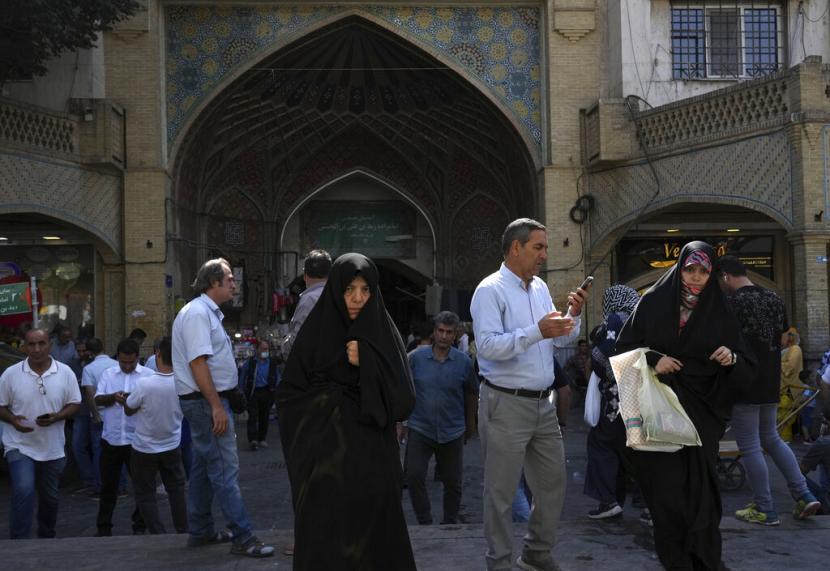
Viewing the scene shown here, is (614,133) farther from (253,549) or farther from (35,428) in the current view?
(253,549)

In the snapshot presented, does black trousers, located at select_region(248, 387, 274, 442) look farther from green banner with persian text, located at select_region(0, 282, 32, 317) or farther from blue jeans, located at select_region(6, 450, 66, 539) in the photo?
blue jeans, located at select_region(6, 450, 66, 539)

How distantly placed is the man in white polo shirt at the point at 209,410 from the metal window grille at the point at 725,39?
11987mm

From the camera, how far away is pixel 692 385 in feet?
12.5

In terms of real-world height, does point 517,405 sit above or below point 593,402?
above

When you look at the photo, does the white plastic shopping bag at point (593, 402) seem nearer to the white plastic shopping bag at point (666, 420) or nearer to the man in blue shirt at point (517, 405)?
the man in blue shirt at point (517, 405)

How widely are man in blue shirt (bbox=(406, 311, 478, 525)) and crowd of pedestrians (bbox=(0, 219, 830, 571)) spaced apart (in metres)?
0.01

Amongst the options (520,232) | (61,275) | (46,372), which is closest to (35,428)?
(46,372)

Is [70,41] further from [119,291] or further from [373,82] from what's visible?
[373,82]

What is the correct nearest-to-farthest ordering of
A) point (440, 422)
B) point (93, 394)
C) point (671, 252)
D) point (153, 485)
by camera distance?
point (153, 485) → point (440, 422) → point (93, 394) → point (671, 252)

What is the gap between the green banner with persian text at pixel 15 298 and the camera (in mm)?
11906

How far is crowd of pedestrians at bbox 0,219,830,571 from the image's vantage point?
334cm

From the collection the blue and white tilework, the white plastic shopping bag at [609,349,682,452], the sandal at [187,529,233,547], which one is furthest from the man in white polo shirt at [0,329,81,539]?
the blue and white tilework

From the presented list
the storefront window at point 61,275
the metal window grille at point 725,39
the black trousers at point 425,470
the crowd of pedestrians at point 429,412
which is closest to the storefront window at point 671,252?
the metal window grille at point 725,39

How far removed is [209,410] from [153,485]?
1197 millimetres
